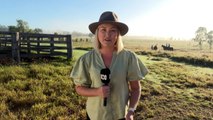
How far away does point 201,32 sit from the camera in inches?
4370

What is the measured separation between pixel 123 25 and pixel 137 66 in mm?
408

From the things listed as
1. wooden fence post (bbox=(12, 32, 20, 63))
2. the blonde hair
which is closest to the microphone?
the blonde hair

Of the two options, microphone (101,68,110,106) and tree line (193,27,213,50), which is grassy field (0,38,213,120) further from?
tree line (193,27,213,50)

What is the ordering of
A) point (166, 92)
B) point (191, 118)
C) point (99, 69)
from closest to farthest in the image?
1. point (99, 69)
2. point (191, 118)
3. point (166, 92)

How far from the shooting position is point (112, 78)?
8.70ft

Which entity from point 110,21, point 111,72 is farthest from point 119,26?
point 111,72

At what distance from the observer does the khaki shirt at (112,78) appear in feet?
8.86

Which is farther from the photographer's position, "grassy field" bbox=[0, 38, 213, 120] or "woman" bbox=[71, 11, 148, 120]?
"grassy field" bbox=[0, 38, 213, 120]

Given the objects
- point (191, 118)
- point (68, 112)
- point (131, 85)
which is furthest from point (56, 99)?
point (131, 85)

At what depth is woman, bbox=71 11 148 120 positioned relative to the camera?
8.87 feet

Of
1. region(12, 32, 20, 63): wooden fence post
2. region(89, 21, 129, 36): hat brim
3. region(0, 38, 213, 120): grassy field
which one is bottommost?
region(0, 38, 213, 120): grassy field

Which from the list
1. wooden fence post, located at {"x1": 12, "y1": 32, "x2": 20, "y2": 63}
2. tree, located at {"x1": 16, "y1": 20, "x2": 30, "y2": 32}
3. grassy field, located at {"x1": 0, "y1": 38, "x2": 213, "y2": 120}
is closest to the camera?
grassy field, located at {"x1": 0, "y1": 38, "x2": 213, "y2": 120}

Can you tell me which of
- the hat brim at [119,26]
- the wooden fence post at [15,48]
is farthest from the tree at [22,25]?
the hat brim at [119,26]

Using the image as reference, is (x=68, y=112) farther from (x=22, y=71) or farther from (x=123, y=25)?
(x=123, y=25)
